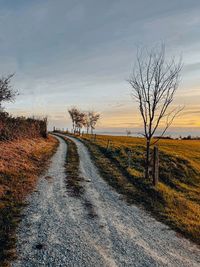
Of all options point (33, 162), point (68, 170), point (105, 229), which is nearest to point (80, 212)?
point (105, 229)

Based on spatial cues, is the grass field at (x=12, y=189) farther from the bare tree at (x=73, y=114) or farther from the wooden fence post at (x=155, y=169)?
the bare tree at (x=73, y=114)

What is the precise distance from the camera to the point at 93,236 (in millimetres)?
10656

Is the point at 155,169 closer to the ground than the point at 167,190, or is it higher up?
higher up

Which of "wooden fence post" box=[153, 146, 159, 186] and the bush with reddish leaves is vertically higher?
the bush with reddish leaves

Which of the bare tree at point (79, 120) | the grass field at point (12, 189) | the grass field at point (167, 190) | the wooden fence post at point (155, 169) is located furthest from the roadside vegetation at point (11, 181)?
the bare tree at point (79, 120)

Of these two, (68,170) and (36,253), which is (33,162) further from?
(36,253)

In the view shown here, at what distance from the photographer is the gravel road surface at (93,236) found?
8.92 m

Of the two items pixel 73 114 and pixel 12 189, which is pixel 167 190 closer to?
pixel 12 189

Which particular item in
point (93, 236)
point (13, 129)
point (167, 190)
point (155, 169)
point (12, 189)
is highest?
point (13, 129)

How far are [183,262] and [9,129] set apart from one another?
3101 centimetres

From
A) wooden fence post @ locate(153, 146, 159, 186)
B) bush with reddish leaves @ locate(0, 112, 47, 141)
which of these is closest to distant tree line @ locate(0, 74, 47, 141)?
bush with reddish leaves @ locate(0, 112, 47, 141)

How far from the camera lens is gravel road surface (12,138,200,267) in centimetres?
892

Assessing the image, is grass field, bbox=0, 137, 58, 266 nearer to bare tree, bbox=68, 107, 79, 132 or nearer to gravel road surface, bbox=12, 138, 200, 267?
gravel road surface, bbox=12, 138, 200, 267

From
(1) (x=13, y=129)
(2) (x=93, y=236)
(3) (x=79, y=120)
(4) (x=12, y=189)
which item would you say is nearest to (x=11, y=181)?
(4) (x=12, y=189)
